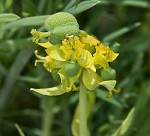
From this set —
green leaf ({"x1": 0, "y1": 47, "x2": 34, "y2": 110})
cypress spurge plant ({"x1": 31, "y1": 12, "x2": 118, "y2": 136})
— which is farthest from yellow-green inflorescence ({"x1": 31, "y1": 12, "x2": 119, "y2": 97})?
green leaf ({"x1": 0, "y1": 47, "x2": 34, "y2": 110})

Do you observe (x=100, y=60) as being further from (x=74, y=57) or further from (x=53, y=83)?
(x=53, y=83)

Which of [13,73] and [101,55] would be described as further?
[13,73]

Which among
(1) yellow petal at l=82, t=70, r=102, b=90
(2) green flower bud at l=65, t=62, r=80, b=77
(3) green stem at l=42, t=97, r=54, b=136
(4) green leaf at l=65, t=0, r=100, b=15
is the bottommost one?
(3) green stem at l=42, t=97, r=54, b=136

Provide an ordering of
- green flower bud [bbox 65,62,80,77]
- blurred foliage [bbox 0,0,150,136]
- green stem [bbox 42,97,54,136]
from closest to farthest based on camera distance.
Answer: green flower bud [bbox 65,62,80,77] < blurred foliage [bbox 0,0,150,136] < green stem [bbox 42,97,54,136]

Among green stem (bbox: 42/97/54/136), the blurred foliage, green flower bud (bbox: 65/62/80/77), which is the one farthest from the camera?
green stem (bbox: 42/97/54/136)

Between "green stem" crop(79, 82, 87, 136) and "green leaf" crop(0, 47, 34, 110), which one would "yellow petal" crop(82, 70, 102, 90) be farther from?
"green leaf" crop(0, 47, 34, 110)

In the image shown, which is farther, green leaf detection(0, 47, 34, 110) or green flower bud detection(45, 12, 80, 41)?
green leaf detection(0, 47, 34, 110)

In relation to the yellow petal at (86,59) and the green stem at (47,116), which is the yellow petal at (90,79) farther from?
the green stem at (47,116)

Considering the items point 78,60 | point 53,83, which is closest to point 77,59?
point 78,60
